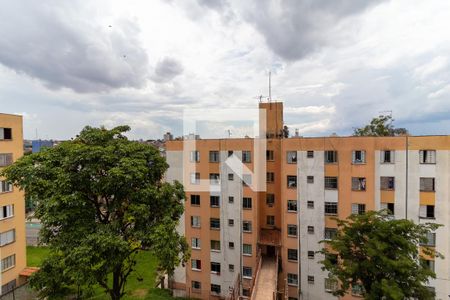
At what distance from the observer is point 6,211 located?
2527cm

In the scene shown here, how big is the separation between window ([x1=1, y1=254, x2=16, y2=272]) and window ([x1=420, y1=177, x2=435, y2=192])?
3576 centimetres

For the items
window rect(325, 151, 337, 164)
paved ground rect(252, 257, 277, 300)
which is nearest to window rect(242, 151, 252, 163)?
window rect(325, 151, 337, 164)

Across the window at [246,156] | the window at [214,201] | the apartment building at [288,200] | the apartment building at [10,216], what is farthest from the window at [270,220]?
the apartment building at [10,216]

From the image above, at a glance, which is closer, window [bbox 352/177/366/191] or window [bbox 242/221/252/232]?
window [bbox 352/177/366/191]

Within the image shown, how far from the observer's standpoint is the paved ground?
22.1 metres

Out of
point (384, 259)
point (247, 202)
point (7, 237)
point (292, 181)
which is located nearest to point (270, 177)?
point (292, 181)

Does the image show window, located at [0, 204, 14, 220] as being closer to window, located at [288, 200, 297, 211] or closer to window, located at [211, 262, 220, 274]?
window, located at [211, 262, 220, 274]

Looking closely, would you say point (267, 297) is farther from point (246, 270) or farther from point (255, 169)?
point (255, 169)

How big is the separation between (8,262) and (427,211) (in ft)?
118

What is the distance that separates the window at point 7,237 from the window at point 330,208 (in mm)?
28621

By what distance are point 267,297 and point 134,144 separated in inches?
→ 629

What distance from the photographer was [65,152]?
1430cm

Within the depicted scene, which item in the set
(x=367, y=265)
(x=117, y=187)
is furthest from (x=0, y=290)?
(x=367, y=265)

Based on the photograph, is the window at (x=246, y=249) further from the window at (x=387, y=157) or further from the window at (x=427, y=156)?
the window at (x=427, y=156)
